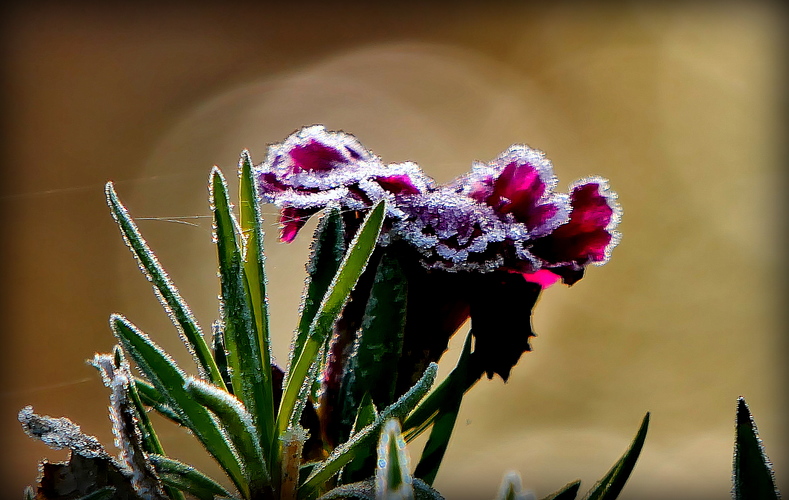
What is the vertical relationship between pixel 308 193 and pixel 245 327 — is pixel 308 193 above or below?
above

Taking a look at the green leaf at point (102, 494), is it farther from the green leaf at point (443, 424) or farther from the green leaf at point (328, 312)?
the green leaf at point (443, 424)

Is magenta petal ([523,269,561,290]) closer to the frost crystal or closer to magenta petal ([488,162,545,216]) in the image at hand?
magenta petal ([488,162,545,216])

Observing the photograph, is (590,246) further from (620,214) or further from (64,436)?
(64,436)

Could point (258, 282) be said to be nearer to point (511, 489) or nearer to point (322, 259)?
point (322, 259)

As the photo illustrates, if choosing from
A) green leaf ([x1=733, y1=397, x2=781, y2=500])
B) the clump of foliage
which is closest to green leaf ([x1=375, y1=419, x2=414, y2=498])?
the clump of foliage

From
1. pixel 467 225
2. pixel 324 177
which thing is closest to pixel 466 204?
pixel 467 225

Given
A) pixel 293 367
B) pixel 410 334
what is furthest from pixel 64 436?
pixel 410 334
